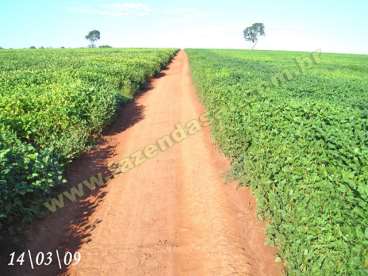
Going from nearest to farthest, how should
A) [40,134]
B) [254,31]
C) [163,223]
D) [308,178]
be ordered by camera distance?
1. [308,178]
2. [163,223]
3. [40,134]
4. [254,31]

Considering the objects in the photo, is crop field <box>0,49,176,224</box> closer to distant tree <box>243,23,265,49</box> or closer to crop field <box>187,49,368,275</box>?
crop field <box>187,49,368,275</box>

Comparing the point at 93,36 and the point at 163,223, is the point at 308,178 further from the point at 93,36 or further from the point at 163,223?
the point at 93,36

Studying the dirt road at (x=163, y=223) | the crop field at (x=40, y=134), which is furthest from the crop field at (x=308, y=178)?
the crop field at (x=40, y=134)

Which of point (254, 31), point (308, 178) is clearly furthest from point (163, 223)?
point (254, 31)

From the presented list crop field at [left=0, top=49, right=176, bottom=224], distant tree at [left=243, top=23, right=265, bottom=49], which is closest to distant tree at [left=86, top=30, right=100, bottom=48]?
distant tree at [left=243, top=23, right=265, bottom=49]

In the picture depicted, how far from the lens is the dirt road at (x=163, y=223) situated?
6293mm

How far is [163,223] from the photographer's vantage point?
751 cm

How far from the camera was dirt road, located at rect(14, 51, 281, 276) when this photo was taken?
6293 millimetres

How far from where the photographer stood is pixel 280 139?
6629 mm

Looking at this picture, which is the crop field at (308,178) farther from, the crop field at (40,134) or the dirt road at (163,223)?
the crop field at (40,134)

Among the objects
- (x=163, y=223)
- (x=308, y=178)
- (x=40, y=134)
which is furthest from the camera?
(x=40, y=134)

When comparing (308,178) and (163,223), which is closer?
(308,178)

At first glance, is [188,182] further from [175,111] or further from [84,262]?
[175,111]

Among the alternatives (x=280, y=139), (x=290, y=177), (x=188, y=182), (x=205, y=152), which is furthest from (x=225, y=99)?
(x=290, y=177)
